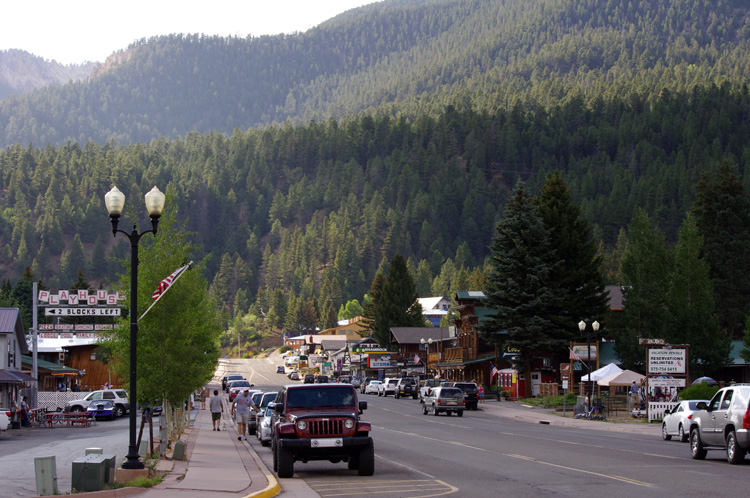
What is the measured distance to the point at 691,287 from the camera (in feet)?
199

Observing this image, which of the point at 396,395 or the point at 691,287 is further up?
the point at 691,287

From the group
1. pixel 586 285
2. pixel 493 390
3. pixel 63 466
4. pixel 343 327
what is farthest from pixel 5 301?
pixel 343 327

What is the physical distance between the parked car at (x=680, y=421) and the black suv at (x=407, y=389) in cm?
4576

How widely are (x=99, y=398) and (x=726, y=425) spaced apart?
40139mm

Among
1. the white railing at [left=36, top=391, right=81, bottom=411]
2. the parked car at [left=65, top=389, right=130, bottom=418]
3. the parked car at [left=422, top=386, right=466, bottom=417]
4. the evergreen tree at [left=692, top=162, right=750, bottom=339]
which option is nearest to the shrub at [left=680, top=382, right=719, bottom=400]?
the parked car at [left=422, top=386, right=466, bottom=417]

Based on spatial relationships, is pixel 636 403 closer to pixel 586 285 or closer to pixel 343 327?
pixel 586 285

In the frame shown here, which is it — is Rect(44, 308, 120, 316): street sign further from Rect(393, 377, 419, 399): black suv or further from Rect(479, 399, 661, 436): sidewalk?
Rect(393, 377, 419, 399): black suv

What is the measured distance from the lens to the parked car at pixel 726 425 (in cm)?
1958

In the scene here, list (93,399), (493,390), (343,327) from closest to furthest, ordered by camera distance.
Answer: (93,399)
(493,390)
(343,327)

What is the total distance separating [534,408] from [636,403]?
10712 mm

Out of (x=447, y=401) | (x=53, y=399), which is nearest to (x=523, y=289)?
(x=447, y=401)

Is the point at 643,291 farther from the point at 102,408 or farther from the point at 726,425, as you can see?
the point at 726,425

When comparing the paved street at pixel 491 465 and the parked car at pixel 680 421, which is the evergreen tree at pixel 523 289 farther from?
the parked car at pixel 680 421

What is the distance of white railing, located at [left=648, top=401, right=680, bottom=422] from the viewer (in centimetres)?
4003
